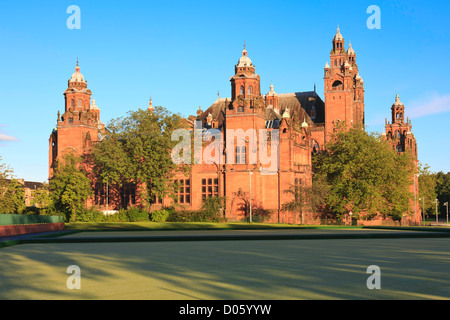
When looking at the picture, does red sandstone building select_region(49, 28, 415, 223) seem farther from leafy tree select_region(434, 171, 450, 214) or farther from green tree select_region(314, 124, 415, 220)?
leafy tree select_region(434, 171, 450, 214)

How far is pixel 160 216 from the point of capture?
66.9 m

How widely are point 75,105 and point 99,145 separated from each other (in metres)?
14.8

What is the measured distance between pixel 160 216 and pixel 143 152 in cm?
876

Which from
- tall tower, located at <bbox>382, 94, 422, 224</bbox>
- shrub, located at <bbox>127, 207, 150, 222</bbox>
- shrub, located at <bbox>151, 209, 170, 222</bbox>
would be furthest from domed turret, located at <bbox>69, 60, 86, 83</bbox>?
tall tower, located at <bbox>382, 94, 422, 224</bbox>

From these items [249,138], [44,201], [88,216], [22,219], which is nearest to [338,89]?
[249,138]

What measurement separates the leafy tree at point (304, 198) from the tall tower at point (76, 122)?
33446 millimetres

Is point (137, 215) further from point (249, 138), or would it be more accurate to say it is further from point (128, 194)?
point (249, 138)

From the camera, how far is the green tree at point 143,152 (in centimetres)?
6650

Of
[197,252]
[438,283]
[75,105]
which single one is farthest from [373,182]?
[438,283]

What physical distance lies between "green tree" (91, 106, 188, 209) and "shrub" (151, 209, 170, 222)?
2.28 metres

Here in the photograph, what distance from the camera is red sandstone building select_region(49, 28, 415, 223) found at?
68.2 metres

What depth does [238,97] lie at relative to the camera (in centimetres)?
7081
